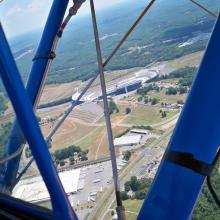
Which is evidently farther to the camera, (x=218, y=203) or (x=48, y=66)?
(x=48, y=66)

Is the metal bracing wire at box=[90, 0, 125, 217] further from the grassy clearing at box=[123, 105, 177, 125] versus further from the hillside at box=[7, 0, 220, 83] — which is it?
the grassy clearing at box=[123, 105, 177, 125]

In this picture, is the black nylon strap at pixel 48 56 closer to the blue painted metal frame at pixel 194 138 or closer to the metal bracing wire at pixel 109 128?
the metal bracing wire at pixel 109 128

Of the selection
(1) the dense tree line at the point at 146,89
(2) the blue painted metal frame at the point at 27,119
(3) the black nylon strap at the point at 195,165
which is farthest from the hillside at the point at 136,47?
(3) the black nylon strap at the point at 195,165

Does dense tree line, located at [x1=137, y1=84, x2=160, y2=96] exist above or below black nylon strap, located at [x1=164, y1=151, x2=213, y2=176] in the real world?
below

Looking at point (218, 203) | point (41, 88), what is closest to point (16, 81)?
point (218, 203)

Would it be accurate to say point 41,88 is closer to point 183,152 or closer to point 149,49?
point 183,152

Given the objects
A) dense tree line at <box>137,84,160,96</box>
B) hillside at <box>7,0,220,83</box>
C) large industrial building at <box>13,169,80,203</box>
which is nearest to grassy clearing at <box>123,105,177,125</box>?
dense tree line at <box>137,84,160,96</box>
